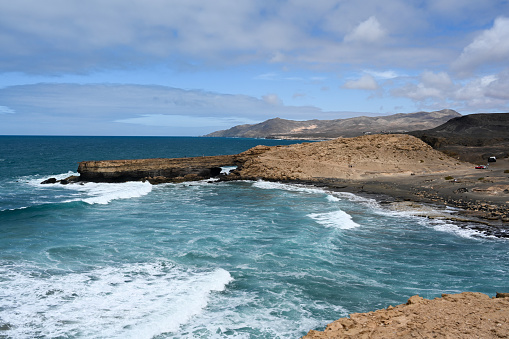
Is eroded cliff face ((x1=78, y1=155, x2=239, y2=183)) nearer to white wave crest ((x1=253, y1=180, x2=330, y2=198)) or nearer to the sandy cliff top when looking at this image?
the sandy cliff top

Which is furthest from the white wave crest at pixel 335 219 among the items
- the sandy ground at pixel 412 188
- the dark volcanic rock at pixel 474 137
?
the dark volcanic rock at pixel 474 137

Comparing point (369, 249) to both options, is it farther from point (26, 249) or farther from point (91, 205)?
point (91, 205)

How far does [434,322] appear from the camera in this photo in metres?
7.20

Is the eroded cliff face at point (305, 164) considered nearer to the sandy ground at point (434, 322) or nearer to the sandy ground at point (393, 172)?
the sandy ground at point (393, 172)

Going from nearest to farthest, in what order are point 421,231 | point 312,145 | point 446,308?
1. point 446,308
2. point 421,231
3. point 312,145

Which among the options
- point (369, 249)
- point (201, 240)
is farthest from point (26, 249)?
point (369, 249)

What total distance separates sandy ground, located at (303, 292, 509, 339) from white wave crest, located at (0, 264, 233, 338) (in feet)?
15.7

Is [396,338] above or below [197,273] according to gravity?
above

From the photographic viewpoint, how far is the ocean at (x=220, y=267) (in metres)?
9.91

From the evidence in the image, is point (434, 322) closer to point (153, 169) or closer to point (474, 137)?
point (153, 169)

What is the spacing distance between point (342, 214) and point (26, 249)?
1740 centimetres

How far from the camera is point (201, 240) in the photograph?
17.5 m

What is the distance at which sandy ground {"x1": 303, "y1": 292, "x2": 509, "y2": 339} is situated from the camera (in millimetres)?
6738

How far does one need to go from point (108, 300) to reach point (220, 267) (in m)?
4.33
